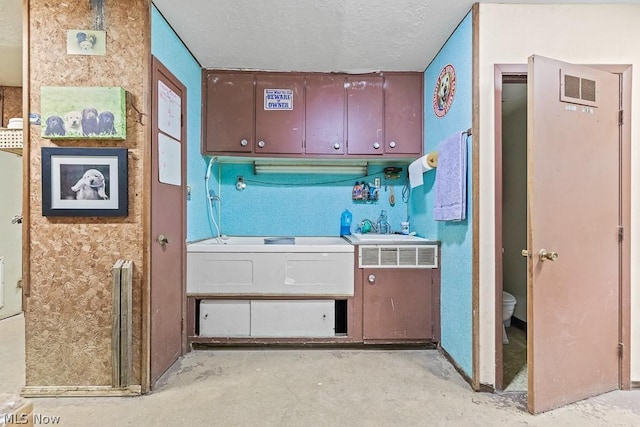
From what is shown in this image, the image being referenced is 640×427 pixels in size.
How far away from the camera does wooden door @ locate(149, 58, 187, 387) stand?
202 centimetres

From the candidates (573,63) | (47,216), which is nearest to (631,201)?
(573,63)

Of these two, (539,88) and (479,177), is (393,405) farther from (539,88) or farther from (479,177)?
(539,88)

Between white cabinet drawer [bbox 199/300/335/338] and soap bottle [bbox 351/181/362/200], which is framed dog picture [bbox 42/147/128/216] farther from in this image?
soap bottle [bbox 351/181/362/200]

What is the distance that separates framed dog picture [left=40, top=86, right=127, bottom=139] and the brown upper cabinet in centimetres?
104

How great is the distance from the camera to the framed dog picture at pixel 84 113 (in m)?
1.82

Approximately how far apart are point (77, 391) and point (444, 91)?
10.4 feet

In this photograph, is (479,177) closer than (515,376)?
Yes

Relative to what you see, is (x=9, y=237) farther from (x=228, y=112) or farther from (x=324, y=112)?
(x=324, y=112)

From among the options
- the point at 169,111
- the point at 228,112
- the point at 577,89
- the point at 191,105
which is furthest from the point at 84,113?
the point at 577,89

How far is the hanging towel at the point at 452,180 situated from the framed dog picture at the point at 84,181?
6.90 feet

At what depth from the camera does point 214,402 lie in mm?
1863

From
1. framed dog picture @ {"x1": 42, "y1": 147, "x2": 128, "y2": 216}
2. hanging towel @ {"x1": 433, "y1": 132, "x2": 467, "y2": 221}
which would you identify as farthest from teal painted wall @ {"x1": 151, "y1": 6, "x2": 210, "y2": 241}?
hanging towel @ {"x1": 433, "y1": 132, "x2": 467, "y2": 221}

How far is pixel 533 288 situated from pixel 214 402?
75.9 inches

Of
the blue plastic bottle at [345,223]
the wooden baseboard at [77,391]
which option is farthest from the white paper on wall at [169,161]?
the blue plastic bottle at [345,223]
